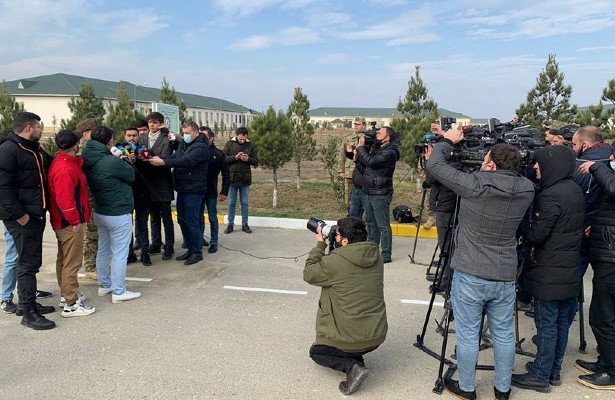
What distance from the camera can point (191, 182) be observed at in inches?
253

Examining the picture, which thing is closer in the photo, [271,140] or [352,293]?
[352,293]

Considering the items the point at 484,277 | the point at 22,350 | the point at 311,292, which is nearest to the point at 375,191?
the point at 311,292

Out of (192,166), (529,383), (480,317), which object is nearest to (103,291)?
(192,166)

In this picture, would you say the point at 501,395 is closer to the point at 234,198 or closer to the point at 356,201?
the point at 356,201

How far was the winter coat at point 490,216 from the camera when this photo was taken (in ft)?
9.75

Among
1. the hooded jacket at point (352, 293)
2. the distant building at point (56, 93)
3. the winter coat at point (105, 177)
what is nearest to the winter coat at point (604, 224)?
the hooded jacket at point (352, 293)

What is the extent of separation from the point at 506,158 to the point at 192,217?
179 inches

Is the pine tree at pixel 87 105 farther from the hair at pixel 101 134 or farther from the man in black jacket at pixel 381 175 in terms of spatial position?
the man in black jacket at pixel 381 175

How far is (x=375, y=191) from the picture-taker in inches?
254

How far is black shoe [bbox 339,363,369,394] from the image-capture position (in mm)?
3328

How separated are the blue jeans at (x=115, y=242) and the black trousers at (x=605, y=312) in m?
4.47

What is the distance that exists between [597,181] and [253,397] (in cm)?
296

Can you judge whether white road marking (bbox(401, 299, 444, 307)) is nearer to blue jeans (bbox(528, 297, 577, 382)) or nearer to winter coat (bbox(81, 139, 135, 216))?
blue jeans (bbox(528, 297, 577, 382))

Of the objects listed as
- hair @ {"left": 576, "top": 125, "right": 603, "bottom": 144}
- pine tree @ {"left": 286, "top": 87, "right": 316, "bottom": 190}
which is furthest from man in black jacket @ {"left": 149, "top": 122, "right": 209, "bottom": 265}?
pine tree @ {"left": 286, "top": 87, "right": 316, "bottom": 190}
